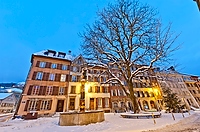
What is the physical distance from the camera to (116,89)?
32094 millimetres

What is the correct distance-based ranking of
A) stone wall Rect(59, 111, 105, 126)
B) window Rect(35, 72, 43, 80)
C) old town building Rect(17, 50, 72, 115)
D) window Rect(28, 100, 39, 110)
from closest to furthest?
stone wall Rect(59, 111, 105, 126) < window Rect(28, 100, 39, 110) < old town building Rect(17, 50, 72, 115) < window Rect(35, 72, 43, 80)

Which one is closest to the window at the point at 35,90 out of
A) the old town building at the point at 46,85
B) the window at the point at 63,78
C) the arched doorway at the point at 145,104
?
the old town building at the point at 46,85

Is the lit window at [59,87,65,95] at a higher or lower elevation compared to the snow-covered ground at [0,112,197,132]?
higher

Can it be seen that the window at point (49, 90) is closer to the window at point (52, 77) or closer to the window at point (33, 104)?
the window at point (52, 77)

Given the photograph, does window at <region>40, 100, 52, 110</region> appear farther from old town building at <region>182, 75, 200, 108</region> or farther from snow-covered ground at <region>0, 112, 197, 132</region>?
old town building at <region>182, 75, 200, 108</region>

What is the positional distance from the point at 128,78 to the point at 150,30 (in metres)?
5.95

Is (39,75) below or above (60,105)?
above

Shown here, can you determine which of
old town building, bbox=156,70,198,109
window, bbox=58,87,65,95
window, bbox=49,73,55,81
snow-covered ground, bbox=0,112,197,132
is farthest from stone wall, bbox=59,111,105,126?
old town building, bbox=156,70,198,109

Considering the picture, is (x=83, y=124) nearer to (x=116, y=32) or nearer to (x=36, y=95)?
(x=116, y=32)

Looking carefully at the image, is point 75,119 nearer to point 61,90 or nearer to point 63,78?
point 61,90

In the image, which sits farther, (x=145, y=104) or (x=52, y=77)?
(x=145, y=104)

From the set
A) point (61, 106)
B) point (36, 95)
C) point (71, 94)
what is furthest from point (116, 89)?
point (36, 95)

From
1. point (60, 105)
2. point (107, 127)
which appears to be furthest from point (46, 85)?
point (107, 127)

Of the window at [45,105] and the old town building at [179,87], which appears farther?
the old town building at [179,87]
